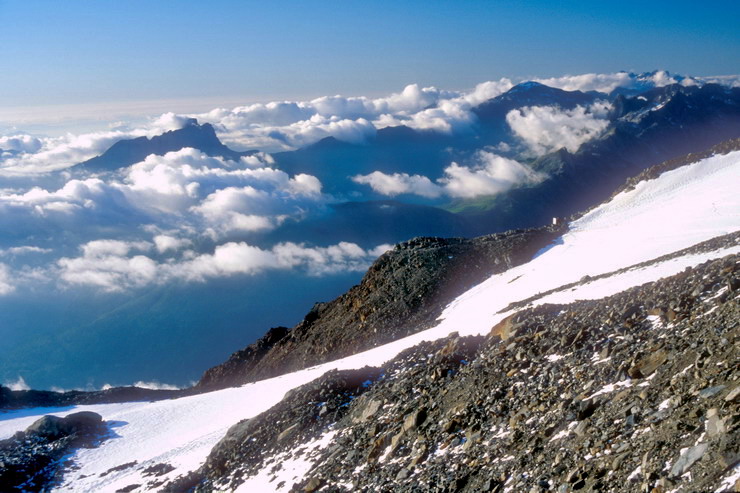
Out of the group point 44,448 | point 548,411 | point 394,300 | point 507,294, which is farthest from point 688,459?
point 44,448

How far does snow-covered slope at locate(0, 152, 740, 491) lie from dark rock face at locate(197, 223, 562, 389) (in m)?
2.23

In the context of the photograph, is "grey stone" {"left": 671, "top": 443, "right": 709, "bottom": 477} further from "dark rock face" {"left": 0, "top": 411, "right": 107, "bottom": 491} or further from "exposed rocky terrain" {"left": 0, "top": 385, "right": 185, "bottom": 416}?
"exposed rocky terrain" {"left": 0, "top": 385, "right": 185, "bottom": 416}

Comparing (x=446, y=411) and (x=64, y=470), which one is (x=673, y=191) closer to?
(x=446, y=411)

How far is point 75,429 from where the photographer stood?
40844mm

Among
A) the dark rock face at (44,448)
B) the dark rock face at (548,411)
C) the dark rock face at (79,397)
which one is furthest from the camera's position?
the dark rock face at (79,397)

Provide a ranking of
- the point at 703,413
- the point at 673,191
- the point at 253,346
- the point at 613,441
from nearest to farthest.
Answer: the point at 703,413, the point at 613,441, the point at 673,191, the point at 253,346

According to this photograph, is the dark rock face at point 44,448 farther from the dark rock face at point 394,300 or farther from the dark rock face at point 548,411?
the dark rock face at point 394,300

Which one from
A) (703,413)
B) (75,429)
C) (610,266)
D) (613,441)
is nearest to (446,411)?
(613,441)

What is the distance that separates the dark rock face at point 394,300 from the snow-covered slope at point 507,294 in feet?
7.31

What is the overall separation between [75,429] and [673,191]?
183ft

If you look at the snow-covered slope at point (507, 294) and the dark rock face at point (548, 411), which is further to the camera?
the snow-covered slope at point (507, 294)

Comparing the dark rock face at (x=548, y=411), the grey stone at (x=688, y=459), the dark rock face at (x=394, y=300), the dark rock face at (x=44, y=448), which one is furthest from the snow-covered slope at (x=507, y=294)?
the grey stone at (x=688, y=459)

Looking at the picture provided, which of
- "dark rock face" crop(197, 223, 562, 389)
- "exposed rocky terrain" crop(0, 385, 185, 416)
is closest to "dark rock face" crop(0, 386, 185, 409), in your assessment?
"exposed rocky terrain" crop(0, 385, 185, 416)

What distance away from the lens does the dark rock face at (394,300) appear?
45625mm
